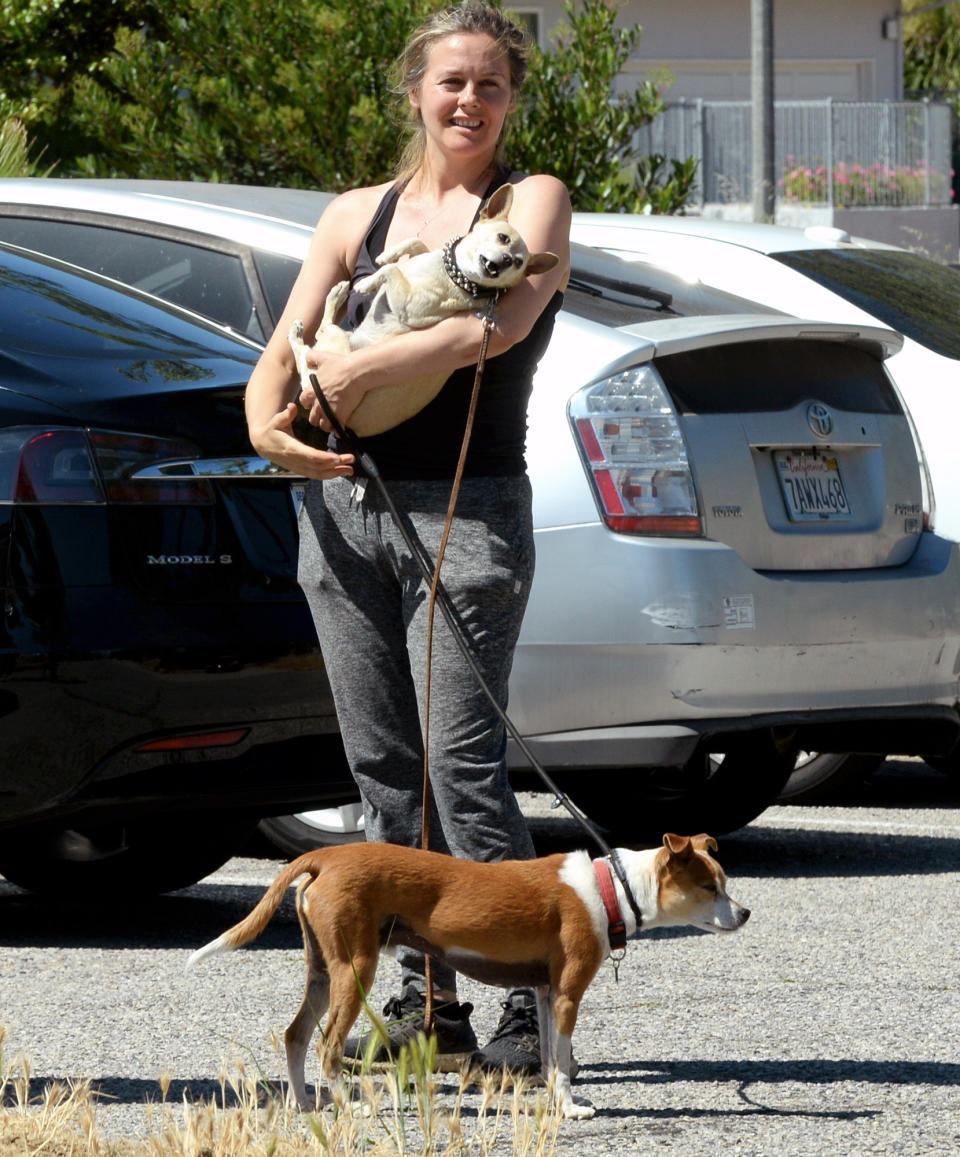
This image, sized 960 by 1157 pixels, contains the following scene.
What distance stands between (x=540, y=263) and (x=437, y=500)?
448mm

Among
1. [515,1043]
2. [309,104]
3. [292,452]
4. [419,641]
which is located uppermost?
[309,104]

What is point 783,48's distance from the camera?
102ft

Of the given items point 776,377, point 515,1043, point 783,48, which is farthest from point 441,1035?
point 783,48

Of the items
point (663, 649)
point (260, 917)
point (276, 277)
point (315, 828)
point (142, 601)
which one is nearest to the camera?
point (260, 917)

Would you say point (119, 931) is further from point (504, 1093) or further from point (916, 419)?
point (916, 419)

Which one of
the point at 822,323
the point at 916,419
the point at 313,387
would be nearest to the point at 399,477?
the point at 313,387

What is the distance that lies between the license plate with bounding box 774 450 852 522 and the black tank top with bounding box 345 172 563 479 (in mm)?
1847

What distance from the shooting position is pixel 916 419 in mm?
5953

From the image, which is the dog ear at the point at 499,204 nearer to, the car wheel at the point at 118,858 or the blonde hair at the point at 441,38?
the blonde hair at the point at 441,38

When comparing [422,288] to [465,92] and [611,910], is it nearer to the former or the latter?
[465,92]

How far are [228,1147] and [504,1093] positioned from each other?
0.85 meters

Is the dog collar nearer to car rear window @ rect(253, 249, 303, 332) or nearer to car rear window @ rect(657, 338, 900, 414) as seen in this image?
car rear window @ rect(657, 338, 900, 414)

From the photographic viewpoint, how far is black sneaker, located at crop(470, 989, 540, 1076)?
132 inches

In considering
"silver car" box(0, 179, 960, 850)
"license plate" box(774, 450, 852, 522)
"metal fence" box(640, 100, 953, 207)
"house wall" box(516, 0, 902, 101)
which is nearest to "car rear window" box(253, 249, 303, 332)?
"silver car" box(0, 179, 960, 850)
